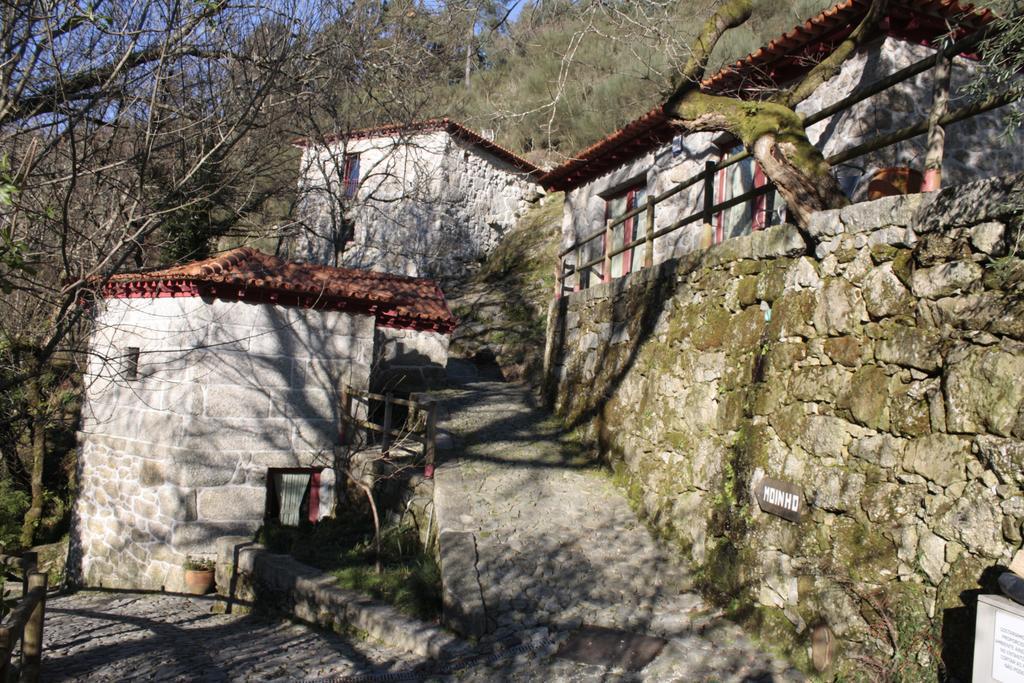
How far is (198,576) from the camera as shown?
8195 mm

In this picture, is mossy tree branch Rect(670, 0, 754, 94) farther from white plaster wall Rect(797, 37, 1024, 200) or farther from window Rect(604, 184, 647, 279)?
window Rect(604, 184, 647, 279)

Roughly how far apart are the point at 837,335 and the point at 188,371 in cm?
715

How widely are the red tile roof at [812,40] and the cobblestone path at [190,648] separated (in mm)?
5291

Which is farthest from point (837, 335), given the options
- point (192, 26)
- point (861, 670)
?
point (192, 26)

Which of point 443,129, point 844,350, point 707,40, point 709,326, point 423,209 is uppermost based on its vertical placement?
point 443,129

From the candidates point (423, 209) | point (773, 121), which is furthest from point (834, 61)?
point (423, 209)

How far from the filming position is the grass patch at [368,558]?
18.5 feet

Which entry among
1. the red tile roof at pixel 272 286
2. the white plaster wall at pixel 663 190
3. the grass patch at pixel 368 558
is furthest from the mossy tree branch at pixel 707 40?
the grass patch at pixel 368 558

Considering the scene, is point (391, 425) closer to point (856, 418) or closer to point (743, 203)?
point (743, 203)

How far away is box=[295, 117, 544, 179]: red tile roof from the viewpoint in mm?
16183

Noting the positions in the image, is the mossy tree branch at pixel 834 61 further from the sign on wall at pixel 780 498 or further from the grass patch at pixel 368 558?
the grass patch at pixel 368 558

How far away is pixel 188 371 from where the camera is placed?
8508mm

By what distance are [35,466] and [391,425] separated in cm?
670

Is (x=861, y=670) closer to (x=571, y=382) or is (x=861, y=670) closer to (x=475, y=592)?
(x=475, y=592)
